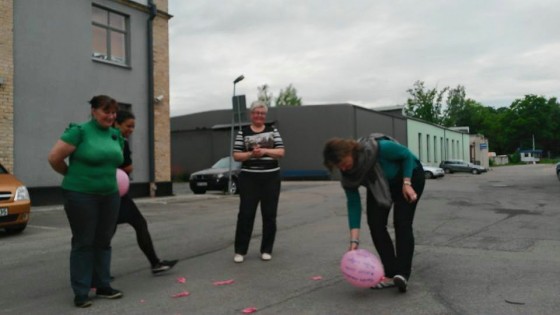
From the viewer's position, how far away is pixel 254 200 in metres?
5.86

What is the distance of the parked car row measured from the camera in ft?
26.9

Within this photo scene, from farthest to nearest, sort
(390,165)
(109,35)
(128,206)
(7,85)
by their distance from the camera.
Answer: (109,35) < (7,85) < (128,206) < (390,165)

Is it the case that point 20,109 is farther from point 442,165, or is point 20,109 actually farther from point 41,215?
point 442,165

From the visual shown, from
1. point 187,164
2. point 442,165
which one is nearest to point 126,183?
point 187,164

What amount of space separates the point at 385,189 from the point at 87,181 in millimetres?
2416

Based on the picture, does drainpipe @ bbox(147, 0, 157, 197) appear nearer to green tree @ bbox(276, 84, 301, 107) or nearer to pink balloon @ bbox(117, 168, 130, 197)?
pink balloon @ bbox(117, 168, 130, 197)

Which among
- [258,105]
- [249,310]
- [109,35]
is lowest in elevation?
[249,310]

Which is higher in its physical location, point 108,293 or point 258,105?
point 258,105

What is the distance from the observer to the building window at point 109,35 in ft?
53.0

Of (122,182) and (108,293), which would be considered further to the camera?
(122,182)

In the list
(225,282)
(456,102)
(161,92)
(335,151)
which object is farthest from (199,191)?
(456,102)

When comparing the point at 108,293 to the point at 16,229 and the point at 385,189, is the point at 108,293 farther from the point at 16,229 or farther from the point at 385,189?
the point at 16,229

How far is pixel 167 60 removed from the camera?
1858 cm

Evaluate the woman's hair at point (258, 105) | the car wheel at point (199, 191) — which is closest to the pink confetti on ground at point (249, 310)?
the woman's hair at point (258, 105)
